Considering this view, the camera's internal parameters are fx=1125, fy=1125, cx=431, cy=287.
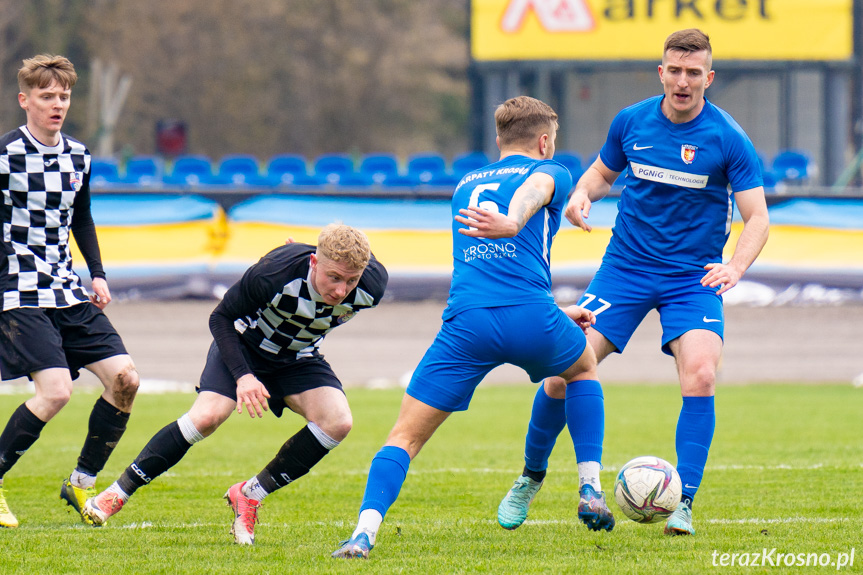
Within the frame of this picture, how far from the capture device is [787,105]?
21.6 m

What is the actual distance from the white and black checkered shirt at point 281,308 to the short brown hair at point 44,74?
1471 mm

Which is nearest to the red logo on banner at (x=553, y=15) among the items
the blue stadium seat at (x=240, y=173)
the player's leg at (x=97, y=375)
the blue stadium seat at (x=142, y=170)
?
the blue stadium seat at (x=240, y=173)

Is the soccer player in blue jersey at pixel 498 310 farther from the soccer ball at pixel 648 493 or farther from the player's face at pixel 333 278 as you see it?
the player's face at pixel 333 278

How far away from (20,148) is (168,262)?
Answer: 964 cm

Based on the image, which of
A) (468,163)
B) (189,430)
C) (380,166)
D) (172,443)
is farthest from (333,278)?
(380,166)

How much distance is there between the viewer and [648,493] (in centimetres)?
499

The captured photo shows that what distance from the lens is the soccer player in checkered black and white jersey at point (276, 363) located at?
4.92 meters

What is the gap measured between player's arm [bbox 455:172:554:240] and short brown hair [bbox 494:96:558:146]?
0.25 meters

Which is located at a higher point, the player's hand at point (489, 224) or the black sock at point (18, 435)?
the player's hand at point (489, 224)

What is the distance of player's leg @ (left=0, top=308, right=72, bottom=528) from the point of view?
5.52 metres

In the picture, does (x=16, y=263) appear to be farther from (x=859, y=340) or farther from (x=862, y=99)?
(x=862, y=99)

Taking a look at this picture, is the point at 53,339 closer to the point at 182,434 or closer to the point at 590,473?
the point at 182,434

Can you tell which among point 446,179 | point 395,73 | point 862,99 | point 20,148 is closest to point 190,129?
point 395,73

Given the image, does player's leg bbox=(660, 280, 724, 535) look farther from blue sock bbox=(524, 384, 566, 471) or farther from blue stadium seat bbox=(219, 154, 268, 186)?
blue stadium seat bbox=(219, 154, 268, 186)
